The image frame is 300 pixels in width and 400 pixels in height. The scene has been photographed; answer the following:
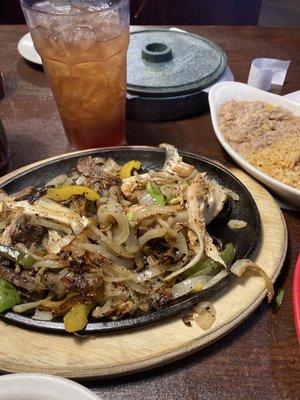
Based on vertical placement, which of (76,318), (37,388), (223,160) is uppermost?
(37,388)

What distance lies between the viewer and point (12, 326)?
Result: 1011 millimetres

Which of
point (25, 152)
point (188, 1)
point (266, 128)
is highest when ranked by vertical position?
point (266, 128)

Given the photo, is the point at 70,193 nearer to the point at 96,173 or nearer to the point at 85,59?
the point at 96,173

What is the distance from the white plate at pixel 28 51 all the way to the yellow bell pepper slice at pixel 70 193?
1100 mm

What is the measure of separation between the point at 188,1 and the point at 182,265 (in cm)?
328

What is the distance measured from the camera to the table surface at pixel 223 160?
3.06 ft

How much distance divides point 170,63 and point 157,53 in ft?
0.24

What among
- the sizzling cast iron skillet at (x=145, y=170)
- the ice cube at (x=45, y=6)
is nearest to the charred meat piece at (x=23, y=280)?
the sizzling cast iron skillet at (x=145, y=170)

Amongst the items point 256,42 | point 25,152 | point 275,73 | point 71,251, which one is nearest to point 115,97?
point 25,152

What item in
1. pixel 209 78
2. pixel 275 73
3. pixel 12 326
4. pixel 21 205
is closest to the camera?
pixel 12 326

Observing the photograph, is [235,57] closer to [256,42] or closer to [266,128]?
[256,42]

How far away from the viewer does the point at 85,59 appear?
1411 mm

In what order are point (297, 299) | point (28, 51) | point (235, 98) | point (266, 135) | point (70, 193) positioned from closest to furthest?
point (297, 299) → point (70, 193) → point (266, 135) → point (235, 98) → point (28, 51)

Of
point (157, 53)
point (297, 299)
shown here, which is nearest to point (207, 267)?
point (297, 299)
